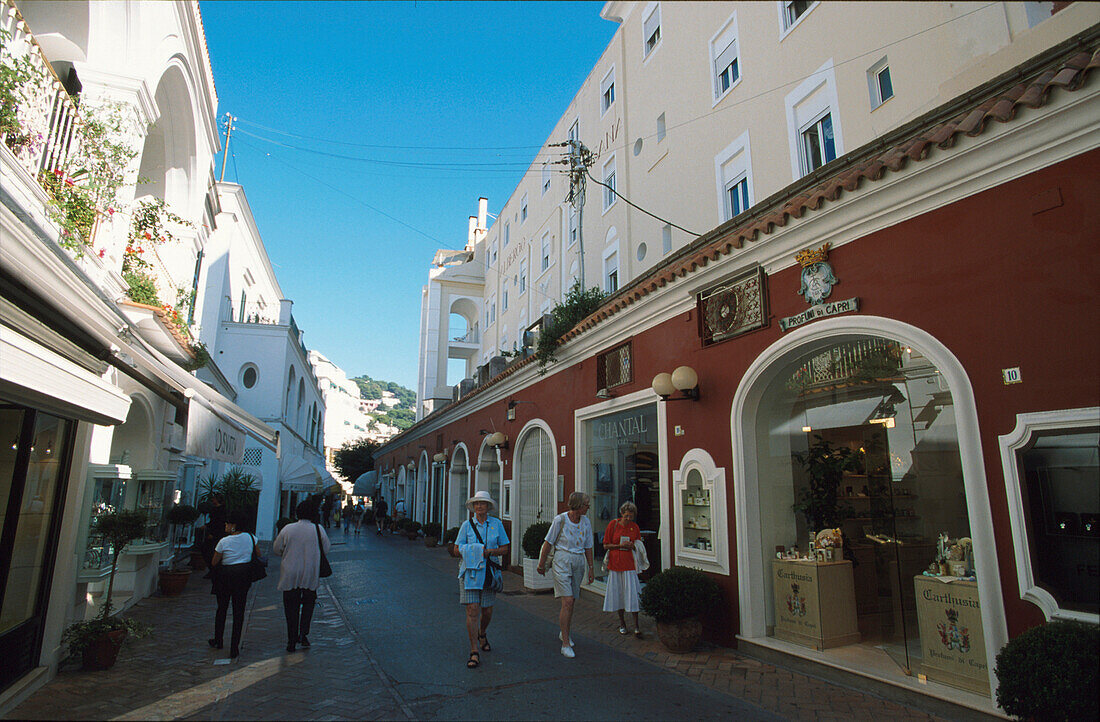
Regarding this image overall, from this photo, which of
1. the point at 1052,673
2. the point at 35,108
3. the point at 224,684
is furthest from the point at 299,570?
the point at 1052,673

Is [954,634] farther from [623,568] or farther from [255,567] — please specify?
[255,567]

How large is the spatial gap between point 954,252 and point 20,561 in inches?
328

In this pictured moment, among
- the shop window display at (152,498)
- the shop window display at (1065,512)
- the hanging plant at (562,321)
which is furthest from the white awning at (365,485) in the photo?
the shop window display at (1065,512)

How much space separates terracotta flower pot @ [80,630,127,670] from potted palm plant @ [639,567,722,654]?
17.7ft

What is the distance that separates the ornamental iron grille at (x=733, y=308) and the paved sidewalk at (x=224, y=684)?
16.8ft

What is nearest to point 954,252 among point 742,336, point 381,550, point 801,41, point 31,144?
point 742,336

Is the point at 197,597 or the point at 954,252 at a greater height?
the point at 954,252

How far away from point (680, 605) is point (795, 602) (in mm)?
1204

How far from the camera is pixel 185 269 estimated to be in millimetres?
11875

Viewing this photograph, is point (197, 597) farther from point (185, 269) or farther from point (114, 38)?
point (114, 38)

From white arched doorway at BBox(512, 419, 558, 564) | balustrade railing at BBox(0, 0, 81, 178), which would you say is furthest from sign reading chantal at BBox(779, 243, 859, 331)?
balustrade railing at BBox(0, 0, 81, 178)

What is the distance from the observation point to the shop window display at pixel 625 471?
357 inches

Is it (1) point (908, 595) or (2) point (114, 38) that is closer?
(1) point (908, 595)

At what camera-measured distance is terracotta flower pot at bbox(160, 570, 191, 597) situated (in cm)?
1009
